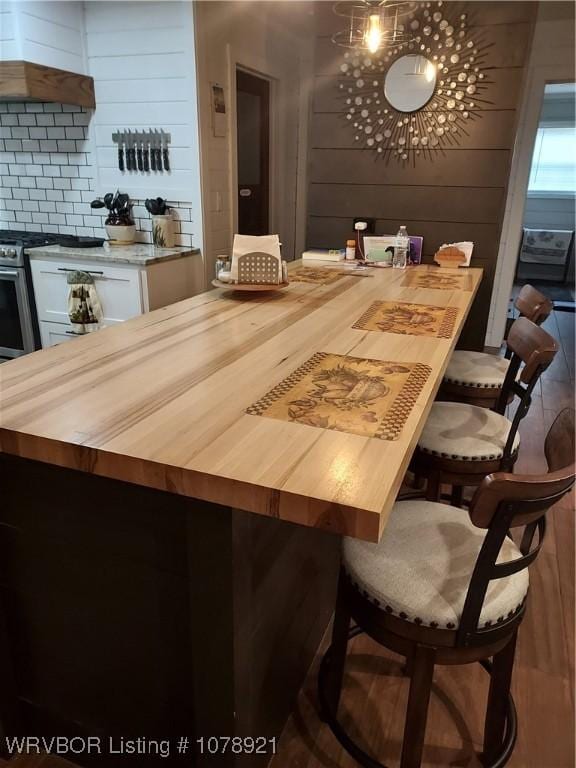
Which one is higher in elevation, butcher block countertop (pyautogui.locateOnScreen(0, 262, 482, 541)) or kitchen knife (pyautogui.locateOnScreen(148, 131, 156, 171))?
kitchen knife (pyautogui.locateOnScreen(148, 131, 156, 171))

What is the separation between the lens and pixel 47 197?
3.97 m

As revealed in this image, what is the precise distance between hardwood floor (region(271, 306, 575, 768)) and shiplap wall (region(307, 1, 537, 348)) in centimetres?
196

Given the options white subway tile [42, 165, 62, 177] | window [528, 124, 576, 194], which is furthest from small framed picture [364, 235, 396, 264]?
window [528, 124, 576, 194]

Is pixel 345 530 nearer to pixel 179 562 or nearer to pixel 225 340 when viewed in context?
pixel 179 562

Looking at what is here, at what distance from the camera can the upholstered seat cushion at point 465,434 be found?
67.2 inches

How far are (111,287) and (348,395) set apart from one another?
2.54 m

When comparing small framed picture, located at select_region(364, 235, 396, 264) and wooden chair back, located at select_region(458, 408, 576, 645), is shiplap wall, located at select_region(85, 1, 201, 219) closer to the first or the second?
small framed picture, located at select_region(364, 235, 396, 264)

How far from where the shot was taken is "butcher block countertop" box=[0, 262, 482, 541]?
84 centimetres

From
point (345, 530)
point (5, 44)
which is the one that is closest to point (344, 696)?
point (345, 530)

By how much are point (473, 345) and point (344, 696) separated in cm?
237

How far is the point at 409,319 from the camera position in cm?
187

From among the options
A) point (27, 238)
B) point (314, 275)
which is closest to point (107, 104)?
point (27, 238)

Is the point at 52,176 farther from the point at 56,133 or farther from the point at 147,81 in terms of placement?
the point at 147,81

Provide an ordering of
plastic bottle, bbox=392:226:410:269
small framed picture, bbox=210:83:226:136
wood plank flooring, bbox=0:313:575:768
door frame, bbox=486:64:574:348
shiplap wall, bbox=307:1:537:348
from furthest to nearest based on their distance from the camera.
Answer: door frame, bbox=486:64:574:348 → small framed picture, bbox=210:83:226:136 → plastic bottle, bbox=392:226:410:269 → shiplap wall, bbox=307:1:537:348 → wood plank flooring, bbox=0:313:575:768
